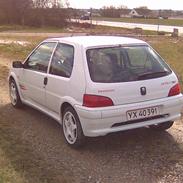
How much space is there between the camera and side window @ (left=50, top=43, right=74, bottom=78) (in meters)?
5.96

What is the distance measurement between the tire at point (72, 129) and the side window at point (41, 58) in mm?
1048

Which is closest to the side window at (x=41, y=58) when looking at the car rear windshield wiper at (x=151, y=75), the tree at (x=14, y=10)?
the car rear windshield wiper at (x=151, y=75)

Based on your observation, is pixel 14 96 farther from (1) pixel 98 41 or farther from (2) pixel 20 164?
(2) pixel 20 164

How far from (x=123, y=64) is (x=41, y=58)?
1774 mm

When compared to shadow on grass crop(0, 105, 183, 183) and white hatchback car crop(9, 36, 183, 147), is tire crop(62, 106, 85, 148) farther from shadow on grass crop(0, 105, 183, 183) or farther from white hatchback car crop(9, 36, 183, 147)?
shadow on grass crop(0, 105, 183, 183)

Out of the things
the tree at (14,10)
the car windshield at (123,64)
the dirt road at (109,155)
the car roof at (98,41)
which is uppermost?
the car roof at (98,41)

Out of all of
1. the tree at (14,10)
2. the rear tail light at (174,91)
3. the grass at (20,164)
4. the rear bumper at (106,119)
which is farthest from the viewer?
the tree at (14,10)

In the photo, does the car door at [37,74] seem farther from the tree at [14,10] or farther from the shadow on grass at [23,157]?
the tree at [14,10]

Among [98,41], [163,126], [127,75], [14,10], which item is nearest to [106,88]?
[127,75]

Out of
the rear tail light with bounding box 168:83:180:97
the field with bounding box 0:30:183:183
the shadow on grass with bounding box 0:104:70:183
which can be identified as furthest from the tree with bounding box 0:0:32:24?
the rear tail light with bounding box 168:83:180:97

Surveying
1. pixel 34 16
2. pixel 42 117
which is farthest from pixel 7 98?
pixel 34 16

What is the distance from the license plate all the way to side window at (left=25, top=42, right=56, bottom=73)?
5.90 feet

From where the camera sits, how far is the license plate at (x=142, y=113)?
550 cm

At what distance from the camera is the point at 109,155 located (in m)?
5.62
